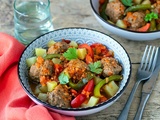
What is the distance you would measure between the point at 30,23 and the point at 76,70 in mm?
471

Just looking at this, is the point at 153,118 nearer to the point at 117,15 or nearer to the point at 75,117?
the point at 75,117

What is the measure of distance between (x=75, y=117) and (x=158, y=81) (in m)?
0.43

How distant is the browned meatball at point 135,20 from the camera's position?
1856 mm

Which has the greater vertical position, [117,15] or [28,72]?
[117,15]

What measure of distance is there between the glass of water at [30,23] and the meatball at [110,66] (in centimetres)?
42

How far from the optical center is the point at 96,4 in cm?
203

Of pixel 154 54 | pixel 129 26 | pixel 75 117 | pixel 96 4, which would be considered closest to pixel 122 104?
pixel 75 117

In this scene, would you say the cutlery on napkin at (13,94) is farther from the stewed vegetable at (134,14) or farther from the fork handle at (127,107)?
the stewed vegetable at (134,14)

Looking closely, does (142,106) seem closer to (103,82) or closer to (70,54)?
(103,82)

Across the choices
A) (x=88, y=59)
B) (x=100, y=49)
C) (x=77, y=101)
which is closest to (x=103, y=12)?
(x=100, y=49)

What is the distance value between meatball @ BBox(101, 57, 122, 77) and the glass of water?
1.36 feet

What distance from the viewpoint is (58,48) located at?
5.46 ft

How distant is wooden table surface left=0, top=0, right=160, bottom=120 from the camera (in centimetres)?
158

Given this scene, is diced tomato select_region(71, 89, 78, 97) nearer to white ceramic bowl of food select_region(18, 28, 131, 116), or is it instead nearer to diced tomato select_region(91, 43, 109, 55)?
white ceramic bowl of food select_region(18, 28, 131, 116)
